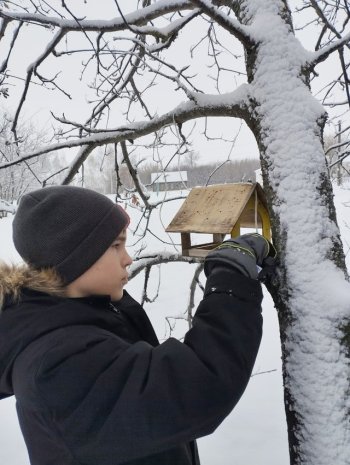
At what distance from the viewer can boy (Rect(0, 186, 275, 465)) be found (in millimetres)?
758

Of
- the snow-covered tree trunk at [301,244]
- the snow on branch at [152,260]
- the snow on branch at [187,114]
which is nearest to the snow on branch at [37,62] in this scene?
the snow on branch at [187,114]

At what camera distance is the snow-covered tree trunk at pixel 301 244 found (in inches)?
42.9

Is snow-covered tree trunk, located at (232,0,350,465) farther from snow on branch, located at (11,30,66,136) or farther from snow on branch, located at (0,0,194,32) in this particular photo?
snow on branch, located at (11,30,66,136)

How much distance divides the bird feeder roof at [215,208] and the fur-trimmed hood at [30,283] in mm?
767

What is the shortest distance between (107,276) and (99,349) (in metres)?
0.23

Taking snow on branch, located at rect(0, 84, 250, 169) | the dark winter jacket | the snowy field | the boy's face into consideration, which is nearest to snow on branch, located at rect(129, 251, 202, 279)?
the snowy field

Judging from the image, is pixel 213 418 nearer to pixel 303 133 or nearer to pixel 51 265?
pixel 51 265

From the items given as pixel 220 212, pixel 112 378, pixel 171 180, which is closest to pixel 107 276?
pixel 112 378

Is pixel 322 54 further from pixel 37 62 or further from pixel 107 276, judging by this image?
pixel 37 62

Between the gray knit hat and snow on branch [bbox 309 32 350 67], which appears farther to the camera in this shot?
snow on branch [bbox 309 32 350 67]

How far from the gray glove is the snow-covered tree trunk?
0.08 m

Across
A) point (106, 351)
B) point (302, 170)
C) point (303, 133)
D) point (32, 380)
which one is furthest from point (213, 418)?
point (303, 133)

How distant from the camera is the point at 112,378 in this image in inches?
30.1

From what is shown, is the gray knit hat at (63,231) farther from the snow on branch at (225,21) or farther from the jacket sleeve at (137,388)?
the snow on branch at (225,21)
